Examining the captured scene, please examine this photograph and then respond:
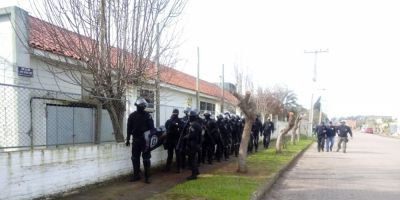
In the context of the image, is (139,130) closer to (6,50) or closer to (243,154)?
(243,154)

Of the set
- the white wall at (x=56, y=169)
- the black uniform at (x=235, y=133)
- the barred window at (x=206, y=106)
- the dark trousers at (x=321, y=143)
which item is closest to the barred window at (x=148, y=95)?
the white wall at (x=56, y=169)

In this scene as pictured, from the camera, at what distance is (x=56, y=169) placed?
761 cm

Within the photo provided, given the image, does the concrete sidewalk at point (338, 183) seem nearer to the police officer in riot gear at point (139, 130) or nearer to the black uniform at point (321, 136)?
the police officer in riot gear at point (139, 130)

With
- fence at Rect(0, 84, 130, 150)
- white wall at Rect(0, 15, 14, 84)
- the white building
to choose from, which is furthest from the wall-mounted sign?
fence at Rect(0, 84, 130, 150)

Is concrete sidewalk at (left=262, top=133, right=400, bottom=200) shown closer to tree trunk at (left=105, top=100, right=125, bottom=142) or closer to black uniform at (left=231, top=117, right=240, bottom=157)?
black uniform at (left=231, top=117, right=240, bottom=157)

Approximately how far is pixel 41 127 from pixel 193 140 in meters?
3.54

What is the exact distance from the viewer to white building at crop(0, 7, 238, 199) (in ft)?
23.0

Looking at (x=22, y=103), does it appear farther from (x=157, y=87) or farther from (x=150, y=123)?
(x=157, y=87)

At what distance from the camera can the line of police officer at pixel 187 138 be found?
31.6 feet

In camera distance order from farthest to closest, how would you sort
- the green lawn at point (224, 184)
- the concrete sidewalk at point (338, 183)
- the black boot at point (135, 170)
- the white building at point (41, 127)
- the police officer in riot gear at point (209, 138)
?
the police officer in riot gear at point (209, 138), the black boot at point (135, 170), the concrete sidewalk at point (338, 183), the green lawn at point (224, 184), the white building at point (41, 127)

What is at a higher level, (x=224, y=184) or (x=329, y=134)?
(x=329, y=134)

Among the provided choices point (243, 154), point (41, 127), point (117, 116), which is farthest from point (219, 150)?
point (41, 127)

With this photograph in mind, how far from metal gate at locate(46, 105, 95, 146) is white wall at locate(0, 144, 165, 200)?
746 mm

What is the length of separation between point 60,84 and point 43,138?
2.70 meters
